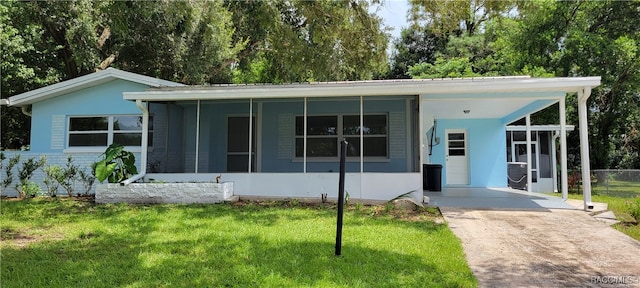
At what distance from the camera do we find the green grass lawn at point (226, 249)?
3979 mm

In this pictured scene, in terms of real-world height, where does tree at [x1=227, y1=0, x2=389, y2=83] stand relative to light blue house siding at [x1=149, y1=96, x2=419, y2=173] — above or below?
above

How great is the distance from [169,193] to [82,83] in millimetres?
4952

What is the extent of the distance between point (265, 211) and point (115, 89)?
6842 mm

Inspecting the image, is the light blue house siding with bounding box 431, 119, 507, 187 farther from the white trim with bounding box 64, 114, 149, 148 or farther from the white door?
the white trim with bounding box 64, 114, 149, 148

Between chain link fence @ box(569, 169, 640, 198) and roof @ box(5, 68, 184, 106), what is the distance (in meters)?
13.5

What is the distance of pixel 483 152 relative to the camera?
45.0 feet

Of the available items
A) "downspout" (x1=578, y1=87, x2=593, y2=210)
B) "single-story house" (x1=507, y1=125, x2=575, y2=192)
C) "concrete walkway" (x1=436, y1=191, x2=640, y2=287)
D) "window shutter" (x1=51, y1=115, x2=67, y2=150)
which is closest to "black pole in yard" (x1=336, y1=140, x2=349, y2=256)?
"concrete walkway" (x1=436, y1=191, x2=640, y2=287)

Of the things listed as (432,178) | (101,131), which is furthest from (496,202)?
(101,131)

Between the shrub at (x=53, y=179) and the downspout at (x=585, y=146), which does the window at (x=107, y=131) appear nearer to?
the shrub at (x=53, y=179)

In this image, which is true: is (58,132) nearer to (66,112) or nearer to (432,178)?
(66,112)

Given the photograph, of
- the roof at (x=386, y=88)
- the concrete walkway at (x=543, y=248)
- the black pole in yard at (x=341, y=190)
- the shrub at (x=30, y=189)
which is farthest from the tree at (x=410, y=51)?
the black pole in yard at (x=341, y=190)

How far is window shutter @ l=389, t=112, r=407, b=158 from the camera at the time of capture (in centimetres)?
1061

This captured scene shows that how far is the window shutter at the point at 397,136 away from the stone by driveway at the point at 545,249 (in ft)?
9.94

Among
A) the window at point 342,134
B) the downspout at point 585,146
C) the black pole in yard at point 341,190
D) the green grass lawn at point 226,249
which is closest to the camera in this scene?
the green grass lawn at point 226,249
